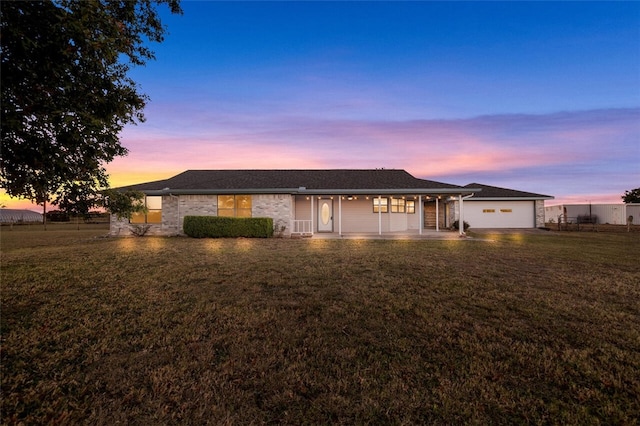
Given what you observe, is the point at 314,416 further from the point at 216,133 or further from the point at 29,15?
the point at 216,133

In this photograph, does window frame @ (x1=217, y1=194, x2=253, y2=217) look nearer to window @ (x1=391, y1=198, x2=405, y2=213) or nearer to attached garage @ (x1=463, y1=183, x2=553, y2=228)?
window @ (x1=391, y1=198, x2=405, y2=213)

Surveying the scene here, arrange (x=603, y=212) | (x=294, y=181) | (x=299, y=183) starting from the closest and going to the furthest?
(x=299, y=183), (x=294, y=181), (x=603, y=212)

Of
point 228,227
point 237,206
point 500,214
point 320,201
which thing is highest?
point 320,201

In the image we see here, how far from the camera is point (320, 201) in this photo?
747 inches

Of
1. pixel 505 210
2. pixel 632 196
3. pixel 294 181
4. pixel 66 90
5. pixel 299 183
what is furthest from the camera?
pixel 632 196

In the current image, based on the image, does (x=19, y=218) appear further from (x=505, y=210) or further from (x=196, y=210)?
(x=505, y=210)

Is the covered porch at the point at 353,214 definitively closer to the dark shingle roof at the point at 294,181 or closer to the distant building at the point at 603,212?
the dark shingle roof at the point at 294,181

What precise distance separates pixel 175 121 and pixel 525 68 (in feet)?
68.1

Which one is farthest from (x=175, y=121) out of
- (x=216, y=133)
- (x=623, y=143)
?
(x=623, y=143)

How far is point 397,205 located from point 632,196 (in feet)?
157

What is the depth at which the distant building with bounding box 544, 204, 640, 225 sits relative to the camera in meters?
28.5

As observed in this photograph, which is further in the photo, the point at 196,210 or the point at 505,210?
the point at 505,210

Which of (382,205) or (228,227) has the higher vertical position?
(382,205)

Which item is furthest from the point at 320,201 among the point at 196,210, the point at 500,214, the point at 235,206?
the point at 500,214
